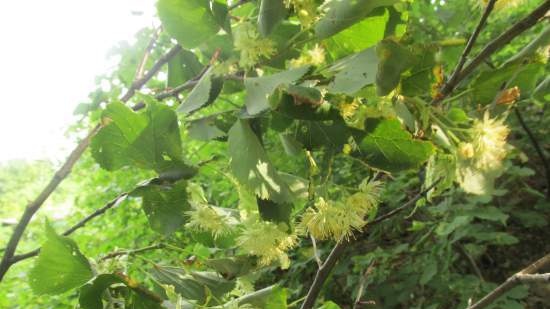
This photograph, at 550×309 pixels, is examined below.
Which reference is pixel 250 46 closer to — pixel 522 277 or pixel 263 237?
pixel 263 237

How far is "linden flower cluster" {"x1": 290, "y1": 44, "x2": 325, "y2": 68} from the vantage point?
0.72 meters

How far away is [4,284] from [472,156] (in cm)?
256

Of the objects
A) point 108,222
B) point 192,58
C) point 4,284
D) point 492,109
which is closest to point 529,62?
point 492,109

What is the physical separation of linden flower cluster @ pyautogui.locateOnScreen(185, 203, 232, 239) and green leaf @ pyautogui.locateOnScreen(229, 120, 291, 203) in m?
0.20

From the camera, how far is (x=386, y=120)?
2.12 ft

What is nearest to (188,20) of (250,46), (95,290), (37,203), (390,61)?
(250,46)

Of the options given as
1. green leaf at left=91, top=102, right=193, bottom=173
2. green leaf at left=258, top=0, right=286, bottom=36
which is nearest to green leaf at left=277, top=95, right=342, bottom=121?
green leaf at left=258, top=0, right=286, bottom=36

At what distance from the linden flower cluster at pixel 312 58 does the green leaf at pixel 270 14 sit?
0.10 m

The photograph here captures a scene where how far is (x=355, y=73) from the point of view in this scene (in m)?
0.56

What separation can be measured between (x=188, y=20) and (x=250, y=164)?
25 centimetres

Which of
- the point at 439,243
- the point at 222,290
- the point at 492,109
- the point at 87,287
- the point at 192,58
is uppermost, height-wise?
the point at 192,58

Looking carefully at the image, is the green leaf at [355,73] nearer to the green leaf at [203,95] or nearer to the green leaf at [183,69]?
the green leaf at [203,95]

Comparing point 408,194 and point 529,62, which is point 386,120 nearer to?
point 529,62

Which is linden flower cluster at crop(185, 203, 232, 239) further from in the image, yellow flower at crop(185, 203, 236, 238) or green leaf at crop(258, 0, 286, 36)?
green leaf at crop(258, 0, 286, 36)
